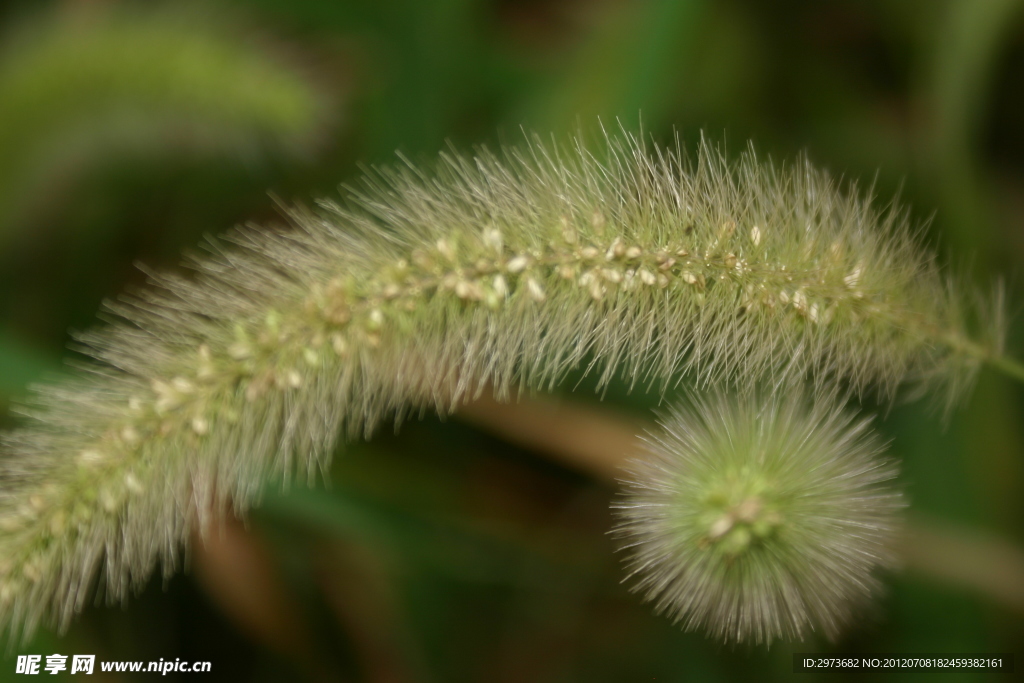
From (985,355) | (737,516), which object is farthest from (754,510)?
(985,355)

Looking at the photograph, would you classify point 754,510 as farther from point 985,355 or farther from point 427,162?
point 427,162

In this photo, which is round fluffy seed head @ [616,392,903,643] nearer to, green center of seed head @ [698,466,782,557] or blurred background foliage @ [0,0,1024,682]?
green center of seed head @ [698,466,782,557]

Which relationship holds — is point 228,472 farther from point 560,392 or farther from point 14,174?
point 14,174

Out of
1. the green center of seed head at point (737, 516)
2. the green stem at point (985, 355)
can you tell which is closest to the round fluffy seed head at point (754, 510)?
the green center of seed head at point (737, 516)

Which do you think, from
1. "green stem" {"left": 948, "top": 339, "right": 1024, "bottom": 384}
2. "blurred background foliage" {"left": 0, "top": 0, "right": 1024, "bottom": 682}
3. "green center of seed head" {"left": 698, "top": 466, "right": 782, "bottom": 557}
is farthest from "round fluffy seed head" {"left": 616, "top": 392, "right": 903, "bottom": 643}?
"blurred background foliage" {"left": 0, "top": 0, "right": 1024, "bottom": 682}

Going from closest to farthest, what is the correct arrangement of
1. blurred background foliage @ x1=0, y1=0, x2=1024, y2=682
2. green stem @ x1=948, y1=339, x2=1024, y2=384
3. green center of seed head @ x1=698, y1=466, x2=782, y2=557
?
green center of seed head @ x1=698, y1=466, x2=782, y2=557
green stem @ x1=948, y1=339, x2=1024, y2=384
blurred background foliage @ x1=0, y1=0, x2=1024, y2=682

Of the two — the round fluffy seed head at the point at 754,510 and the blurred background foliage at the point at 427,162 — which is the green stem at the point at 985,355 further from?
the blurred background foliage at the point at 427,162

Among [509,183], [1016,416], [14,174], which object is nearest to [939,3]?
[1016,416]
